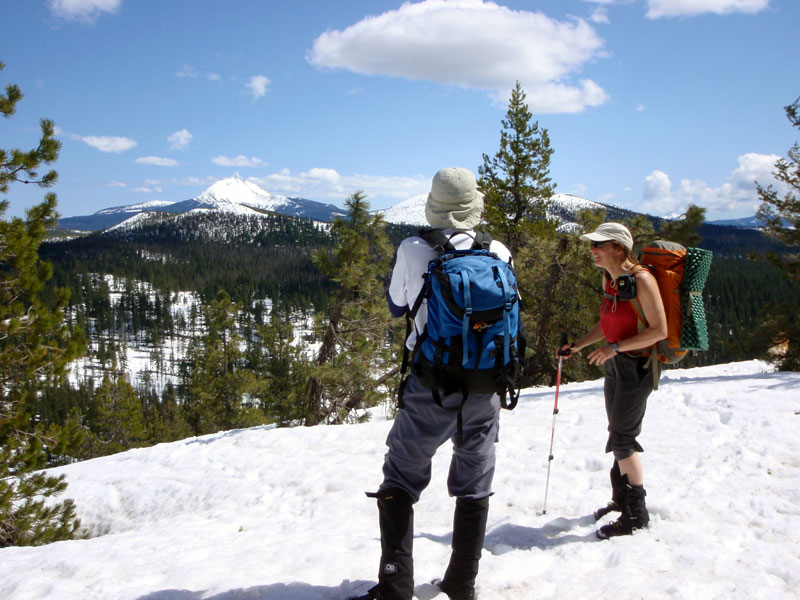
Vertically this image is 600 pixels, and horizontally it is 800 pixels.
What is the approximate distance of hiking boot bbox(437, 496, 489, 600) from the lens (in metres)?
2.69

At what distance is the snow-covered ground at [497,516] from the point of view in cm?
311

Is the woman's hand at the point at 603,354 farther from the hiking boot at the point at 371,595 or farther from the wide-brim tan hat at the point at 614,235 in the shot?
the hiking boot at the point at 371,595

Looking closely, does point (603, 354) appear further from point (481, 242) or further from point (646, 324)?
point (481, 242)

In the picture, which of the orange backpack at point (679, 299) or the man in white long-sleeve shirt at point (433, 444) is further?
the orange backpack at point (679, 299)

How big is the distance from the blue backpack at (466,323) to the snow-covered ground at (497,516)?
1446 millimetres

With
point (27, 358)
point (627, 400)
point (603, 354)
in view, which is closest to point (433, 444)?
point (603, 354)

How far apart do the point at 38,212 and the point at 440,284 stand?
329 inches

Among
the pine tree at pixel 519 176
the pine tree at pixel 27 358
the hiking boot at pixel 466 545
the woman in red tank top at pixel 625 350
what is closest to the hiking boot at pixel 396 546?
the hiking boot at pixel 466 545

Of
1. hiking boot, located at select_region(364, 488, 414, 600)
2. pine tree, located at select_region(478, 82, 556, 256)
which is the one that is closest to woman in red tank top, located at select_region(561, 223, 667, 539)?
hiking boot, located at select_region(364, 488, 414, 600)

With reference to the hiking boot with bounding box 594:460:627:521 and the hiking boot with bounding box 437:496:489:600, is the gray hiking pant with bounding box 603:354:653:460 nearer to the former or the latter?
the hiking boot with bounding box 594:460:627:521

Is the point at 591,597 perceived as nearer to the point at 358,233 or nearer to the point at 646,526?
the point at 646,526

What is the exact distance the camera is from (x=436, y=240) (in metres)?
2.58

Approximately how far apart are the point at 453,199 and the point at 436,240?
0.28 m

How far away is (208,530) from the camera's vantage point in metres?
5.00
